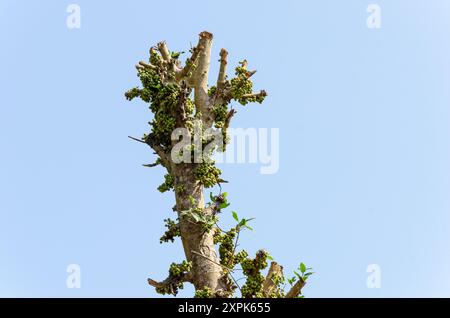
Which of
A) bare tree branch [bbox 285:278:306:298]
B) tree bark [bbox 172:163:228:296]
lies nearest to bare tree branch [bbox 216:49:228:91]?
tree bark [bbox 172:163:228:296]

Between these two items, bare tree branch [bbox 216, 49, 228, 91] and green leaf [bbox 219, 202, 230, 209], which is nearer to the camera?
green leaf [bbox 219, 202, 230, 209]

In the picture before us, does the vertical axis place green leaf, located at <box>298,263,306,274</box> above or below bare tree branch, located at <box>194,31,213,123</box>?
below

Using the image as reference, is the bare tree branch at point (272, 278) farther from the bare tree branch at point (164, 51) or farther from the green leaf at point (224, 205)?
the bare tree branch at point (164, 51)

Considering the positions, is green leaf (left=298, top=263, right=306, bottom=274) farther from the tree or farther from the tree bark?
the tree bark

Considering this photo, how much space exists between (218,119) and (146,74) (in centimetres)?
178

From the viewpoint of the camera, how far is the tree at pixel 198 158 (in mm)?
10773

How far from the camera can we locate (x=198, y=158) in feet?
38.4

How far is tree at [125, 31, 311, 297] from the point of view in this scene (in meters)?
10.8

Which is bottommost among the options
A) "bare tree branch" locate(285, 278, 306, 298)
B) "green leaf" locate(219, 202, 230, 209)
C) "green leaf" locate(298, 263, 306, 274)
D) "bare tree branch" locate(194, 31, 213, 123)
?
"bare tree branch" locate(285, 278, 306, 298)

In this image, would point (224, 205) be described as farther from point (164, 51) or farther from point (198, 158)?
point (164, 51)

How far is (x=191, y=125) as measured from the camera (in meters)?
12.0

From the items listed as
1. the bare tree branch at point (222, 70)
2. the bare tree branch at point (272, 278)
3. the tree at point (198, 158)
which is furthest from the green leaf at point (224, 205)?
the bare tree branch at point (222, 70)
